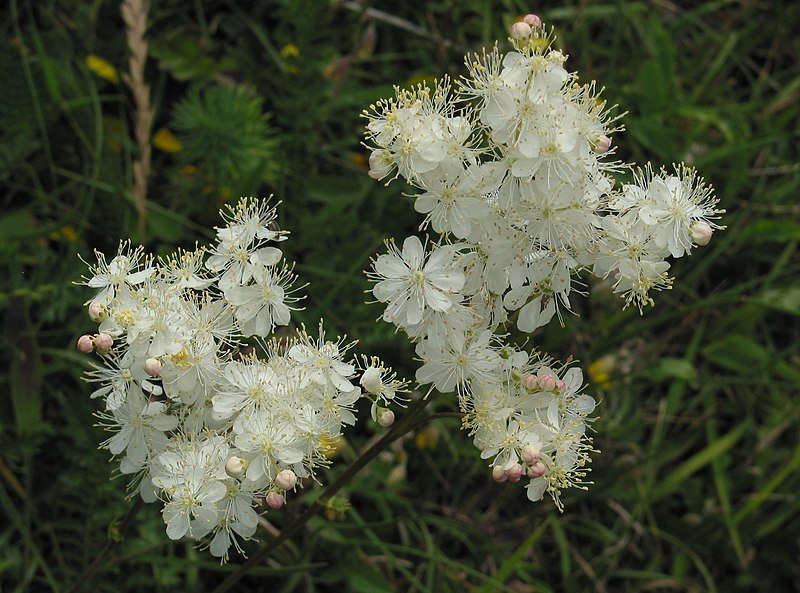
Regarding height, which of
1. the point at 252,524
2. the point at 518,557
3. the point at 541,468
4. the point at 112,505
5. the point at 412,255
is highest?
the point at 412,255

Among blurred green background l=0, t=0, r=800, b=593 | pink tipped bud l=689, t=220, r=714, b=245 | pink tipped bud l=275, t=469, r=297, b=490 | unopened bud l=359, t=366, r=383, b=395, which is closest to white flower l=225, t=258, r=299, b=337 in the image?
unopened bud l=359, t=366, r=383, b=395

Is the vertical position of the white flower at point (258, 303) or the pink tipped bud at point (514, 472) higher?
Result: the pink tipped bud at point (514, 472)

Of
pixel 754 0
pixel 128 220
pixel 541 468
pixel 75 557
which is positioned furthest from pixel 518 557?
pixel 754 0

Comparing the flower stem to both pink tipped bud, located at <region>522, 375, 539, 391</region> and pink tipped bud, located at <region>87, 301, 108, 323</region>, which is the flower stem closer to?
pink tipped bud, located at <region>522, 375, 539, 391</region>

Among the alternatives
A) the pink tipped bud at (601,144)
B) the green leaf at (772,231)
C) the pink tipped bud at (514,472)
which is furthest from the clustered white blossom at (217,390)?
the green leaf at (772,231)

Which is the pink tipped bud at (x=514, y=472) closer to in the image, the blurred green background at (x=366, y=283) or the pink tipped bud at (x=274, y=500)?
the pink tipped bud at (x=274, y=500)

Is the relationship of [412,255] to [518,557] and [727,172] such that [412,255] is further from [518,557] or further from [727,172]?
[727,172]
